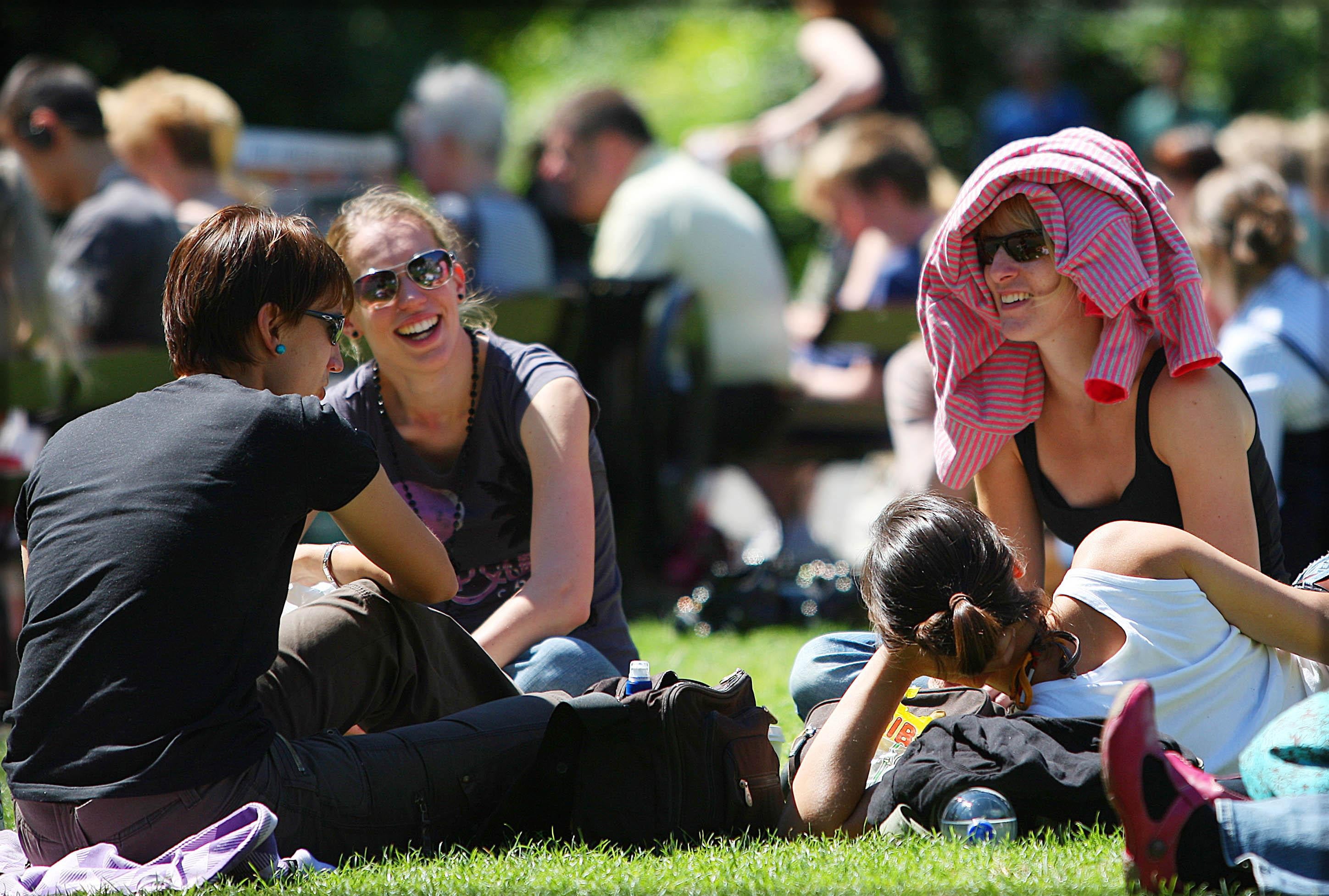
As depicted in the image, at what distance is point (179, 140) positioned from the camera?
6.47 meters

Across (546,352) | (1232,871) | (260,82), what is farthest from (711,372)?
(260,82)

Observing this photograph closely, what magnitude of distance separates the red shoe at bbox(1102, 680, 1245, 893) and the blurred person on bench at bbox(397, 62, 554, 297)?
4753mm

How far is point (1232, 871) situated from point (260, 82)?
13921 millimetres

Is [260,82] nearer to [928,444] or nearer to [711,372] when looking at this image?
[711,372]

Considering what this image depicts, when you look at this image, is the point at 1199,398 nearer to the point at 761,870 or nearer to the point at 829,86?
the point at 761,870

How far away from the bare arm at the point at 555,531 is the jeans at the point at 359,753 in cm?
28

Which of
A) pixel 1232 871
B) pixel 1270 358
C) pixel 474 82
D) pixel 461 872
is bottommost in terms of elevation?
pixel 461 872

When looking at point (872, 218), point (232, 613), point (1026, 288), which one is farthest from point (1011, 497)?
point (872, 218)

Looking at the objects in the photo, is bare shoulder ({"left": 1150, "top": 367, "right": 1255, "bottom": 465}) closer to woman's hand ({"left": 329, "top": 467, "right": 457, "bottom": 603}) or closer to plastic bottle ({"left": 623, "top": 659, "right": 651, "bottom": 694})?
plastic bottle ({"left": 623, "top": 659, "right": 651, "bottom": 694})

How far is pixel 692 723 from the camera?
8.86ft

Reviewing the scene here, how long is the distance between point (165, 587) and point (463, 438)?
118cm

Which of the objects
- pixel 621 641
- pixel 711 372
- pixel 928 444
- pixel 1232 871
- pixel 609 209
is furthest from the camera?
pixel 609 209

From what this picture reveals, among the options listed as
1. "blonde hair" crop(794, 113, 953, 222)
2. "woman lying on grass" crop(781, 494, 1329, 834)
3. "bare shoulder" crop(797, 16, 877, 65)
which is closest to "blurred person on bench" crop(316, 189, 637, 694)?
"woman lying on grass" crop(781, 494, 1329, 834)

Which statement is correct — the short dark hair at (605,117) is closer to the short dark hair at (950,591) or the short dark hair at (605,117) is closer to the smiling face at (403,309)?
the smiling face at (403,309)
